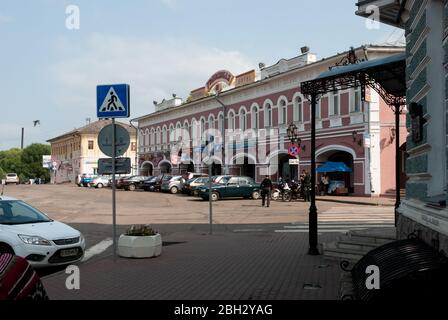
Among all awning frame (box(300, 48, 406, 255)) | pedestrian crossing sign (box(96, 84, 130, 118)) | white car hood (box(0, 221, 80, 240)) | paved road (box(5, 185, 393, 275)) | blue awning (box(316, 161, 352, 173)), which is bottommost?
paved road (box(5, 185, 393, 275))

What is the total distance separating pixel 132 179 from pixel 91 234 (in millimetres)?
33897

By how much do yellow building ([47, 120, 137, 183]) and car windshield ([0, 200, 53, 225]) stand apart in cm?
Result: 6490

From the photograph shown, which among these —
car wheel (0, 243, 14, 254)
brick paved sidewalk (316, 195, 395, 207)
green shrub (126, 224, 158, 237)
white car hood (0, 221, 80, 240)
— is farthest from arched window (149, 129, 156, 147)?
car wheel (0, 243, 14, 254)

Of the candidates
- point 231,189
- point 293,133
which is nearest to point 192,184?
point 231,189

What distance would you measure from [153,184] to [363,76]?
36.4m

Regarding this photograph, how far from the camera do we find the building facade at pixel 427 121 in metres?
6.36

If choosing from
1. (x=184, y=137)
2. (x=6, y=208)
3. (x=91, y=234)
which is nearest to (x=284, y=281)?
(x=6, y=208)

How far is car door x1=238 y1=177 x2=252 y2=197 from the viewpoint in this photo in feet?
105

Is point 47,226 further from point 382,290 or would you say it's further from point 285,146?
point 285,146

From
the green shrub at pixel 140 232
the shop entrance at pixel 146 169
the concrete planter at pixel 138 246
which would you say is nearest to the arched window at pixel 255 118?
the shop entrance at pixel 146 169

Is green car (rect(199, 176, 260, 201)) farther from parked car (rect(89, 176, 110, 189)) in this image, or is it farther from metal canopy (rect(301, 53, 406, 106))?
parked car (rect(89, 176, 110, 189))

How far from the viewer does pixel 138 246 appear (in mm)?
10484

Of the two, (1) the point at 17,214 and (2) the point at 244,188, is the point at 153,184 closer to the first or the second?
(2) the point at 244,188
